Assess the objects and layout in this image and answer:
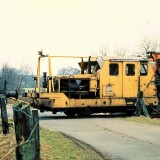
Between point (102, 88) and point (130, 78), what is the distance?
5.29ft

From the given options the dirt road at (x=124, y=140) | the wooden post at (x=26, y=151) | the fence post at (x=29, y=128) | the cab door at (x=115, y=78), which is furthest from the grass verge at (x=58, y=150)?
the cab door at (x=115, y=78)

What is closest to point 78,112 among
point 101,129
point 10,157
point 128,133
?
point 101,129

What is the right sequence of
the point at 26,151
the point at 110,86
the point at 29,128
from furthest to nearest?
the point at 110,86
the point at 29,128
the point at 26,151

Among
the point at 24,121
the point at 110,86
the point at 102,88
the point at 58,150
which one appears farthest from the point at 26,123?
the point at 110,86

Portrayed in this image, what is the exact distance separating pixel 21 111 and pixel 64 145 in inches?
264

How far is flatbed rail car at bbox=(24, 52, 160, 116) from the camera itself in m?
24.5

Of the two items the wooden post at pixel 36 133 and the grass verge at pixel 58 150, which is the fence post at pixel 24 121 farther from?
the grass verge at pixel 58 150

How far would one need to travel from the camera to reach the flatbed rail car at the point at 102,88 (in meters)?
24.5

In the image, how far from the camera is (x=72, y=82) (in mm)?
24875

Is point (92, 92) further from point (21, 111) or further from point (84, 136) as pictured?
point (21, 111)

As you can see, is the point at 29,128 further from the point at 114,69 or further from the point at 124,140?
the point at 114,69

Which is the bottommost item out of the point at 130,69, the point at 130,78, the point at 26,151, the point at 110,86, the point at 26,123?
the point at 26,151

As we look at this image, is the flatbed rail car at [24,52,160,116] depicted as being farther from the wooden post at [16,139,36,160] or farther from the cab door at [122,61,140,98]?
the wooden post at [16,139,36,160]

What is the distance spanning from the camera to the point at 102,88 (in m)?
24.7
